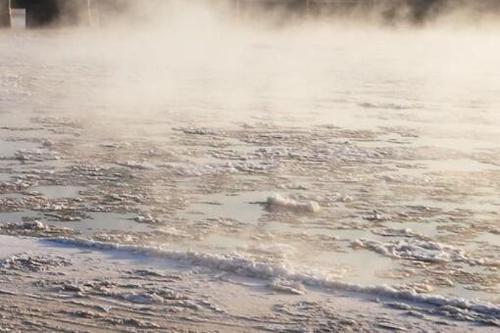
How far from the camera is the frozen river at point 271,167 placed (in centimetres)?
429

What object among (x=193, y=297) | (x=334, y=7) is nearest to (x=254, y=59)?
(x=334, y=7)

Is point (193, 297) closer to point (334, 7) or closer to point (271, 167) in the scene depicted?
point (271, 167)

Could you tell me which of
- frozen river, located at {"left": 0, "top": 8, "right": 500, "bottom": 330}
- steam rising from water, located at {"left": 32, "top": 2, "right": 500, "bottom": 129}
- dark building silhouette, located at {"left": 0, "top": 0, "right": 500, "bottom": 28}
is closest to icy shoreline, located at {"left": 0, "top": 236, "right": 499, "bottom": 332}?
frozen river, located at {"left": 0, "top": 8, "right": 500, "bottom": 330}

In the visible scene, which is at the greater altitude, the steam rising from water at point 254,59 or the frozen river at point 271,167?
the frozen river at point 271,167

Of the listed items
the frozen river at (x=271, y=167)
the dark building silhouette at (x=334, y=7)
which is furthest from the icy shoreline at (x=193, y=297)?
the dark building silhouette at (x=334, y=7)

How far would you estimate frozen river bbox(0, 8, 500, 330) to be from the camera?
429cm

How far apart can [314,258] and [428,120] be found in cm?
474

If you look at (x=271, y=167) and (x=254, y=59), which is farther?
(x=254, y=59)

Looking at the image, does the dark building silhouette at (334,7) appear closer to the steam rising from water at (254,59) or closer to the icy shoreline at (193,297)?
the steam rising from water at (254,59)

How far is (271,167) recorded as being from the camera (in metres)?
6.29

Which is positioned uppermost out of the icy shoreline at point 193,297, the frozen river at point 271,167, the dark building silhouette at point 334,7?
the icy shoreline at point 193,297

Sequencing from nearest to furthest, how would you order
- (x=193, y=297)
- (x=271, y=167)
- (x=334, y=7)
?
(x=193, y=297)
(x=271, y=167)
(x=334, y=7)

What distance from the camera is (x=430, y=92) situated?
1102cm

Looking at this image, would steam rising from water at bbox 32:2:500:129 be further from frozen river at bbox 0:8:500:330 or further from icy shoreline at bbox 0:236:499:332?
icy shoreline at bbox 0:236:499:332
